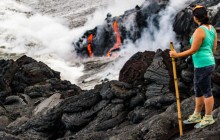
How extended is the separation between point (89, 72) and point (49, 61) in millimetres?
10067

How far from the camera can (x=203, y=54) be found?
8.91m

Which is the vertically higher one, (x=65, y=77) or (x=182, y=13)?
(x=182, y=13)

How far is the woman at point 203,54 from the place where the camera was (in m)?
8.73

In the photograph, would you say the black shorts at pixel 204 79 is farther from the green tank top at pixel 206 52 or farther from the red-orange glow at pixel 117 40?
the red-orange glow at pixel 117 40

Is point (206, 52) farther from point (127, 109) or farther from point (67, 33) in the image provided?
point (67, 33)

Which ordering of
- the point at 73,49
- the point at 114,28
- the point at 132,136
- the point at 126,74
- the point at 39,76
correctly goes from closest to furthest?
1. the point at 132,136
2. the point at 126,74
3. the point at 39,76
4. the point at 114,28
5. the point at 73,49

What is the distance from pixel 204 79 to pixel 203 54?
1.88ft

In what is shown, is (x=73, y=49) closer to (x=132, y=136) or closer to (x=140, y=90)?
(x=140, y=90)

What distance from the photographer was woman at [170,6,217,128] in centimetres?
873

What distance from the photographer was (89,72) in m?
35.4

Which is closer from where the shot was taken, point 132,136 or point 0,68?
point 132,136

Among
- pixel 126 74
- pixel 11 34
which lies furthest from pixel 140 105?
pixel 11 34

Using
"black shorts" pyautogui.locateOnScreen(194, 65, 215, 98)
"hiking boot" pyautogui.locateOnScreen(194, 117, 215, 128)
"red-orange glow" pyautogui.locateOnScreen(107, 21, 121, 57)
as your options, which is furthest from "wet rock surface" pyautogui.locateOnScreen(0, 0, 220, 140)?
"red-orange glow" pyautogui.locateOnScreen(107, 21, 121, 57)

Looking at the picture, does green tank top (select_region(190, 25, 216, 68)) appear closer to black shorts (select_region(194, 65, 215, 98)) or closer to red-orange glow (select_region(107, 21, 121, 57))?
black shorts (select_region(194, 65, 215, 98))
